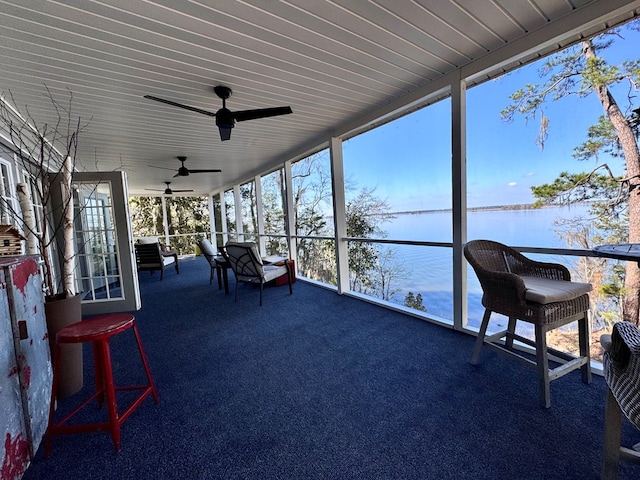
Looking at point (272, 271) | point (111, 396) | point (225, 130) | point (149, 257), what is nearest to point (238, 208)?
point (149, 257)

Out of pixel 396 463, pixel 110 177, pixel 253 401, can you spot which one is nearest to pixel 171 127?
pixel 110 177

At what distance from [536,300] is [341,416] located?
135cm

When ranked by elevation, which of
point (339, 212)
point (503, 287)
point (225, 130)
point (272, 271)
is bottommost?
point (272, 271)

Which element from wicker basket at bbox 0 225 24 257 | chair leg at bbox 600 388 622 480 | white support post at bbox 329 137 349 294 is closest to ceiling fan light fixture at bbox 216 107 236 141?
wicker basket at bbox 0 225 24 257

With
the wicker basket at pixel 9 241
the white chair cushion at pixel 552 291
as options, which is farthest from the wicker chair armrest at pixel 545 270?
the wicker basket at pixel 9 241

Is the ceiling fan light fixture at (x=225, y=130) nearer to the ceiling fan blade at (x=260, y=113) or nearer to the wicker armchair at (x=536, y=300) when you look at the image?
the ceiling fan blade at (x=260, y=113)

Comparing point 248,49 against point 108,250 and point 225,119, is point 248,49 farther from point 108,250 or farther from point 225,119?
point 108,250

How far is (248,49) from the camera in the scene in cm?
203

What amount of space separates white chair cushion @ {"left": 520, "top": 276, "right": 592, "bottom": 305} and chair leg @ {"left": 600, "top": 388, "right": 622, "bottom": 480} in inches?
24.1

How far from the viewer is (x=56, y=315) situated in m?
1.89

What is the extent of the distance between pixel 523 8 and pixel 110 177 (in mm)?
4771

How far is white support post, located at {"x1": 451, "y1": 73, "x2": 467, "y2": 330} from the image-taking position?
252cm

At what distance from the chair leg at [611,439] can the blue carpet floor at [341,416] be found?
0.22m

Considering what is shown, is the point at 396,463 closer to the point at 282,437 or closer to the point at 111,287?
the point at 282,437
